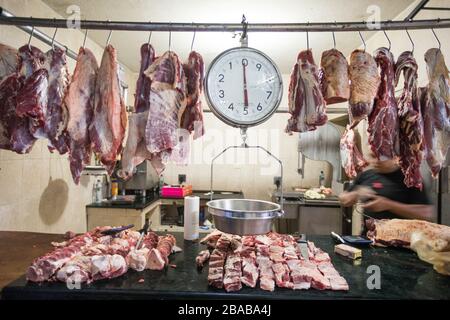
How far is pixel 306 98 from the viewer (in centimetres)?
181

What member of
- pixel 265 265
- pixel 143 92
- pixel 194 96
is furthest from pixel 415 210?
pixel 143 92

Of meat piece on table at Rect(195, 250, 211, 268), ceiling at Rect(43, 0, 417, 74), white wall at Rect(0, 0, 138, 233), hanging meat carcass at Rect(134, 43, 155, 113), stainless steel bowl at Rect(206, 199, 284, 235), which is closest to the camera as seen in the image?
stainless steel bowl at Rect(206, 199, 284, 235)

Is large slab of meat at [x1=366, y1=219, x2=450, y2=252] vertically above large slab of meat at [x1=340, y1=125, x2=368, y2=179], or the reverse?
large slab of meat at [x1=340, y1=125, x2=368, y2=179]

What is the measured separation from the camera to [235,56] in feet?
5.61

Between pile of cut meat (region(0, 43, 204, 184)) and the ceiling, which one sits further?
the ceiling

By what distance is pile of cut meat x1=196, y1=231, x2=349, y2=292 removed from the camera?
4.60ft

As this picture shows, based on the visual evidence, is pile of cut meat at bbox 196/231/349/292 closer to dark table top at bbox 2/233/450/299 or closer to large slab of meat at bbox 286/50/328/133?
dark table top at bbox 2/233/450/299

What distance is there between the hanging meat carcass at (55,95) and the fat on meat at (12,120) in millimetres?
162

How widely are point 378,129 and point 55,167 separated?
3.42 metres

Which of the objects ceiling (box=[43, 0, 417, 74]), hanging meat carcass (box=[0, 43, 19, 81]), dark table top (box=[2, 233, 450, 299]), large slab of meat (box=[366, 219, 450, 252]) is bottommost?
dark table top (box=[2, 233, 450, 299])

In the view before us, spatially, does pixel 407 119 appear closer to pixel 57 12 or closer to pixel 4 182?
pixel 4 182

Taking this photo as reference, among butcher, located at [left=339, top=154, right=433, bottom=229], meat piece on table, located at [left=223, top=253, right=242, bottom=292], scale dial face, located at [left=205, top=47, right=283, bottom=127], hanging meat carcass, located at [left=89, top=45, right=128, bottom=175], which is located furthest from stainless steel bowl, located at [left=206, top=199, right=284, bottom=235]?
butcher, located at [left=339, top=154, right=433, bottom=229]

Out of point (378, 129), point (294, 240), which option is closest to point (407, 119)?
point (378, 129)

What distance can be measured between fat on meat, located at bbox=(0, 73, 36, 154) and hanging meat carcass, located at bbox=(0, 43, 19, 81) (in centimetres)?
7
